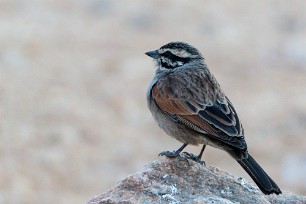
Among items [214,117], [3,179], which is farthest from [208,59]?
[214,117]

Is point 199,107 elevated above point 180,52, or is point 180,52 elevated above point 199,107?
point 180,52

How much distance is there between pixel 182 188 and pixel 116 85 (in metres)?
9.10

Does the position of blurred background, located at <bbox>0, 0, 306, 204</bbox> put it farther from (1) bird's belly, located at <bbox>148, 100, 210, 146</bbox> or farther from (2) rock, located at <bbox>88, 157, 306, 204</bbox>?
(2) rock, located at <bbox>88, 157, 306, 204</bbox>

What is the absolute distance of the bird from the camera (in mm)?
8570

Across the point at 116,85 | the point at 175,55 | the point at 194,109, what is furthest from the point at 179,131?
the point at 116,85

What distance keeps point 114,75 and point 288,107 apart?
3.41 meters

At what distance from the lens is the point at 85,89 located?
651 inches

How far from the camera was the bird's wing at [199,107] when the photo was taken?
28.6 feet

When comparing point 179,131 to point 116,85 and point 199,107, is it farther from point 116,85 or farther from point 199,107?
point 116,85

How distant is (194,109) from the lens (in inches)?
359

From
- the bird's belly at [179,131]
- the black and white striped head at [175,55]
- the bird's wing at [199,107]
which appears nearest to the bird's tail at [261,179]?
the bird's wing at [199,107]

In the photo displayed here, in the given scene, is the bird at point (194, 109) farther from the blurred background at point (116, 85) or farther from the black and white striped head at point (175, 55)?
the blurred background at point (116, 85)

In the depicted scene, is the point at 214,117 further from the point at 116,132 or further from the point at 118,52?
the point at 118,52

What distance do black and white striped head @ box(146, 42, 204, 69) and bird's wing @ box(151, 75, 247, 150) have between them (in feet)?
1.04
